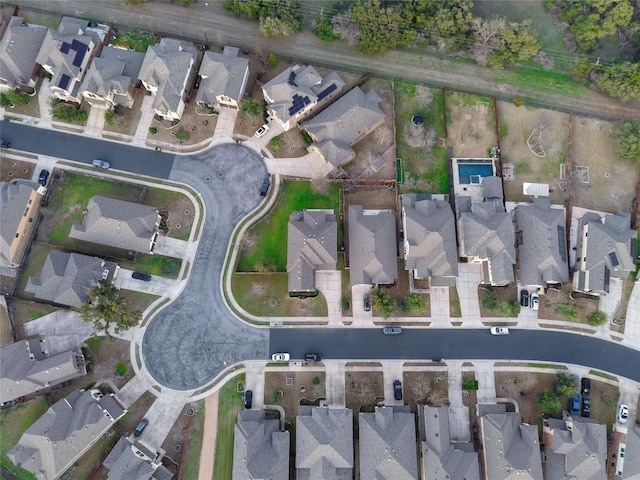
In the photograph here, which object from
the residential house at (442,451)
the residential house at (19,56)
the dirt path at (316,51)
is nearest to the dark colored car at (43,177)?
the residential house at (19,56)

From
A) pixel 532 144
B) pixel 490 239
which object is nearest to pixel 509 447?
pixel 490 239

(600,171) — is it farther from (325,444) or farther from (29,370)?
(29,370)

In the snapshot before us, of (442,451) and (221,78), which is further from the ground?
(221,78)

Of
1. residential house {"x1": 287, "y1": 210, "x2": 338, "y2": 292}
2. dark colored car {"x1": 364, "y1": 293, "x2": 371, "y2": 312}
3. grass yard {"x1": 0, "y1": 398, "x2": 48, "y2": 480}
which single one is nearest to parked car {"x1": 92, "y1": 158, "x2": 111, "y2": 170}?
residential house {"x1": 287, "y1": 210, "x2": 338, "y2": 292}

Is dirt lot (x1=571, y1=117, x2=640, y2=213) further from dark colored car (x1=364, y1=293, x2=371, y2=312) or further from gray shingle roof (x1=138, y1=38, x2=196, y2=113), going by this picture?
gray shingle roof (x1=138, y1=38, x2=196, y2=113)

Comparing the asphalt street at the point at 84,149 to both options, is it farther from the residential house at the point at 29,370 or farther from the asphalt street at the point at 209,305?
the residential house at the point at 29,370

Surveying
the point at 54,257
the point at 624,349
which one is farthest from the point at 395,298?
the point at 54,257

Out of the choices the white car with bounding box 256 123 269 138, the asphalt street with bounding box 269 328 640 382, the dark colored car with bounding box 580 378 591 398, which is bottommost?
the dark colored car with bounding box 580 378 591 398
